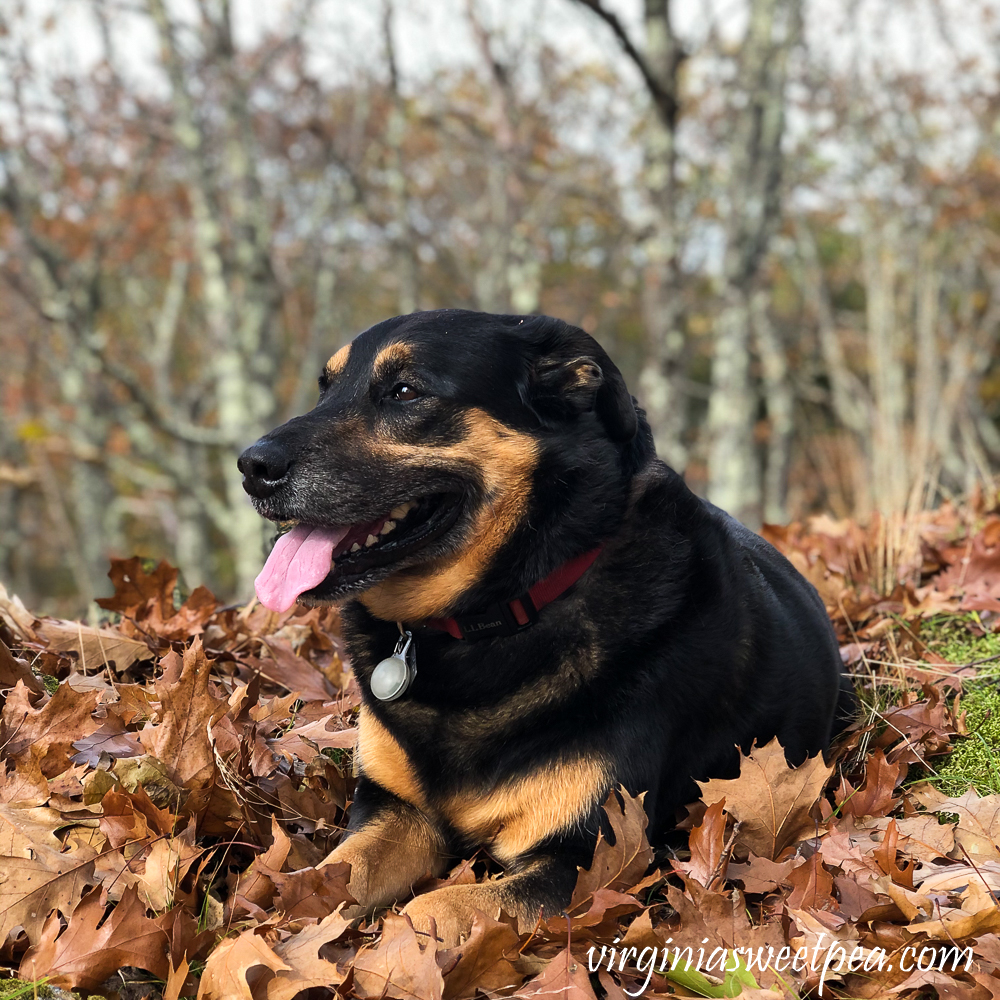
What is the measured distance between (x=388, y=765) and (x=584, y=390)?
133 centimetres

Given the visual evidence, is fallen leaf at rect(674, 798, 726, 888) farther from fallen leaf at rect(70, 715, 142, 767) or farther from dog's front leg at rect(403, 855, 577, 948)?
fallen leaf at rect(70, 715, 142, 767)

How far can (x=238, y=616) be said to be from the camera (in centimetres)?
459

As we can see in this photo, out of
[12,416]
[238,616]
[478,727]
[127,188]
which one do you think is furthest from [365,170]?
[478,727]

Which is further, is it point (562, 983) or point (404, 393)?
point (404, 393)

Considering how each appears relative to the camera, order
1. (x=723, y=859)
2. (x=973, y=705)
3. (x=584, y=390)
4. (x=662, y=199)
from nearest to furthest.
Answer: (x=723, y=859), (x=584, y=390), (x=973, y=705), (x=662, y=199)

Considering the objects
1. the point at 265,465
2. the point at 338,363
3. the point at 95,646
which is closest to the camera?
the point at 265,465

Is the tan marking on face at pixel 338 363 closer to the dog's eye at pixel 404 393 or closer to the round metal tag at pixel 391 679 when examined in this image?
the dog's eye at pixel 404 393

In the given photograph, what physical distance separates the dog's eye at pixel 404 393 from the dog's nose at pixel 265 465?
415mm

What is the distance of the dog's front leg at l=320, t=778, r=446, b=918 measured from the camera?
2551 millimetres

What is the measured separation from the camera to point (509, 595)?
9.52ft

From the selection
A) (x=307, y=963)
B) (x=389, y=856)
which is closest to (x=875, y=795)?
(x=389, y=856)

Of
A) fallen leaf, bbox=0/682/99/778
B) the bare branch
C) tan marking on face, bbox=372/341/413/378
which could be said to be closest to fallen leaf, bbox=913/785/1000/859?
tan marking on face, bbox=372/341/413/378

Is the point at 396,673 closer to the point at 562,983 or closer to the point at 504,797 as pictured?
the point at 504,797

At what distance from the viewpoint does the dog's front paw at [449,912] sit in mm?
2252
